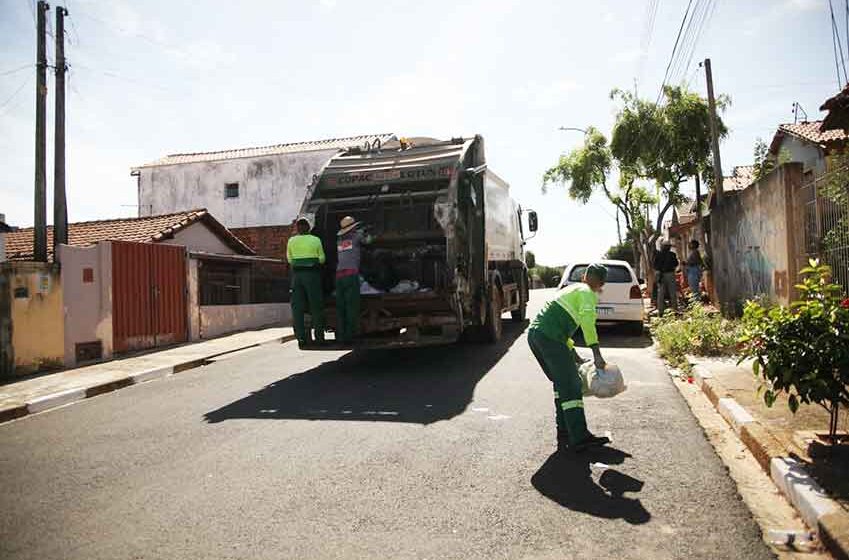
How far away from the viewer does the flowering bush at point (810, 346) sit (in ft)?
12.8

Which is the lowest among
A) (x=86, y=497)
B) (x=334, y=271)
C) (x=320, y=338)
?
(x=86, y=497)

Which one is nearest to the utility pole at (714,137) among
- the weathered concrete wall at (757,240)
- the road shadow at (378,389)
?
the weathered concrete wall at (757,240)

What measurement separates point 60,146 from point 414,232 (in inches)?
288

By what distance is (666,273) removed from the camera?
1386 centimetres

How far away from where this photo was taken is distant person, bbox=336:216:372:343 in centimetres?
809

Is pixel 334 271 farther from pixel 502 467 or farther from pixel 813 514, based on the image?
pixel 813 514

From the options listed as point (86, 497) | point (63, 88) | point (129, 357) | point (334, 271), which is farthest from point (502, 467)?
point (63, 88)

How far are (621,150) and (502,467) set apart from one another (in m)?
20.2

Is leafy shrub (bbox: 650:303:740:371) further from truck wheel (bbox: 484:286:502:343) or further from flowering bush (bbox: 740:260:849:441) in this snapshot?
flowering bush (bbox: 740:260:849:441)

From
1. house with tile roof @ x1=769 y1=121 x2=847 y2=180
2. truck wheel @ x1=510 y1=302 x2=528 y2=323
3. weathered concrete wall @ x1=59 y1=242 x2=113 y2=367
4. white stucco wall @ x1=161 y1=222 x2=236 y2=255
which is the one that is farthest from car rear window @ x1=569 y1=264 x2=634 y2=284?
house with tile roof @ x1=769 y1=121 x2=847 y2=180

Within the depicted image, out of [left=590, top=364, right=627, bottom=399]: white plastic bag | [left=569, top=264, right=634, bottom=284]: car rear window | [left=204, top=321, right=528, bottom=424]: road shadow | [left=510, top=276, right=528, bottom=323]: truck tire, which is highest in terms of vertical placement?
[left=569, top=264, right=634, bottom=284]: car rear window

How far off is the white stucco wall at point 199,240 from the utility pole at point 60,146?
17.6ft

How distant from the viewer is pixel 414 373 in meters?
8.20

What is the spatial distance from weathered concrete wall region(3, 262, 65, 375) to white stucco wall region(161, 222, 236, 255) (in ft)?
21.8
